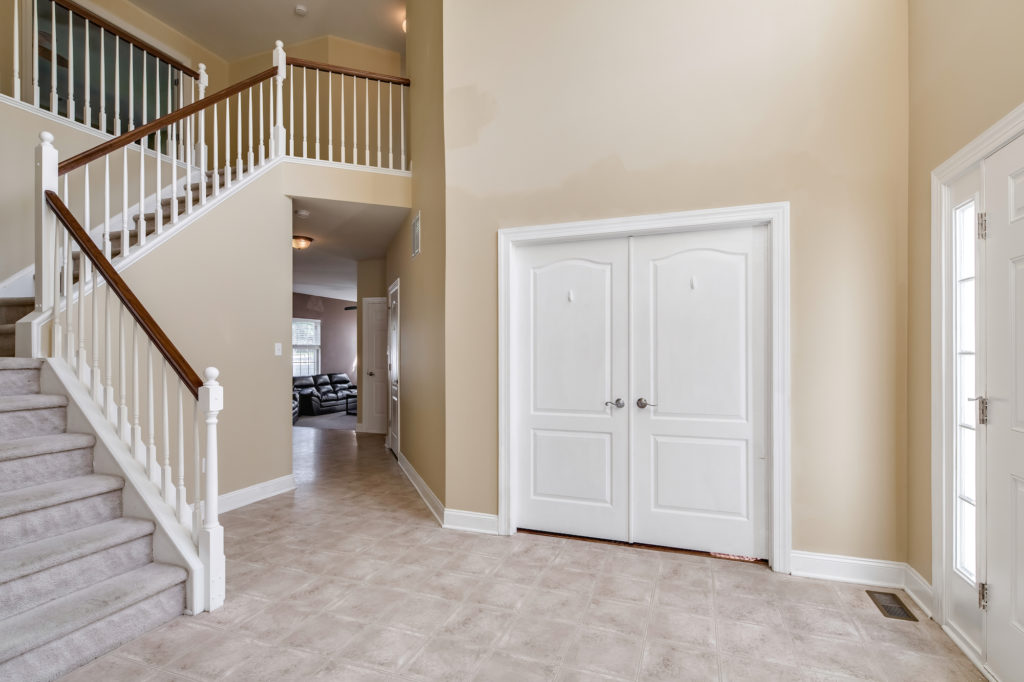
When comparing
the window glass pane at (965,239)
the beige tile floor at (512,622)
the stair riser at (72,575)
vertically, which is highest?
the window glass pane at (965,239)

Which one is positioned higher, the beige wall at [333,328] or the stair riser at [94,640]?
the beige wall at [333,328]

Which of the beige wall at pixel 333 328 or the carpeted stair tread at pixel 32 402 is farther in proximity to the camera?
the beige wall at pixel 333 328

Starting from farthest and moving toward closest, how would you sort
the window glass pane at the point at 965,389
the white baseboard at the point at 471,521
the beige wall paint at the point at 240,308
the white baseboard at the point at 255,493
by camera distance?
the white baseboard at the point at 255,493 → the beige wall paint at the point at 240,308 → the white baseboard at the point at 471,521 → the window glass pane at the point at 965,389

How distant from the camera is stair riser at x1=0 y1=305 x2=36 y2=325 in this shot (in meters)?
3.32

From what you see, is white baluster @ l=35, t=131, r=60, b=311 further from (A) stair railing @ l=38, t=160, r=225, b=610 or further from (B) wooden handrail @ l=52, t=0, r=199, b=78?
(B) wooden handrail @ l=52, t=0, r=199, b=78

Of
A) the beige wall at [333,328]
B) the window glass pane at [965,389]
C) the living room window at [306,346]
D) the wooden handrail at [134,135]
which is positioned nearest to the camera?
the window glass pane at [965,389]

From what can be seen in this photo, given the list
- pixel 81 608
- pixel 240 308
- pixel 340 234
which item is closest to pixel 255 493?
pixel 240 308

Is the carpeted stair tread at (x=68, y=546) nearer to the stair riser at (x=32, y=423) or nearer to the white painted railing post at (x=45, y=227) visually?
the stair riser at (x=32, y=423)

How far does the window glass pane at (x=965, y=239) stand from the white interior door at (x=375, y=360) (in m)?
6.56

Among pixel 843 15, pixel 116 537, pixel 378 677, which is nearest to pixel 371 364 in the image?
pixel 116 537

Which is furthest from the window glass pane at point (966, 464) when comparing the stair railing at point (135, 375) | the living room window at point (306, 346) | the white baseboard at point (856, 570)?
the living room window at point (306, 346)

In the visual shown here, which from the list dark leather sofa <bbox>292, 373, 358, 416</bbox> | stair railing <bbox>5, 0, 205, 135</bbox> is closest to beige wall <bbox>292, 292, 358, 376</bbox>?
dark leather sofa <bbox>292, 373, 358, 416</bbox>

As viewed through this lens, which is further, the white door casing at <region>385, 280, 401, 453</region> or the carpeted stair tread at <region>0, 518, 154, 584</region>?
the white door casing at <region>385, 280, 401, 453</region>

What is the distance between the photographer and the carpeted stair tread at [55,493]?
208 cm
